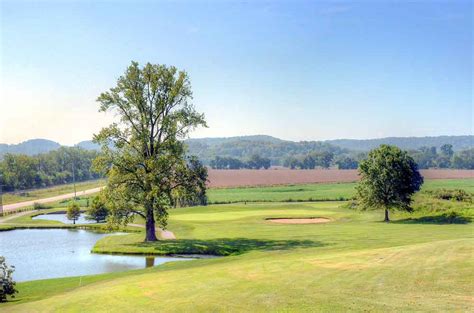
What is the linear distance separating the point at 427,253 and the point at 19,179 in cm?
14667

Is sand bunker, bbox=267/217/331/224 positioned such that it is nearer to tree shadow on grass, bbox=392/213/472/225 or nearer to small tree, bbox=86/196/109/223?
tree shadow on grass, bbox=392/213/472/225

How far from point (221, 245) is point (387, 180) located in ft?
91.8

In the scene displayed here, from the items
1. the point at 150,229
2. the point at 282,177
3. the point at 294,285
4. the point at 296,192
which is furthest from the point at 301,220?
the point at 282,177

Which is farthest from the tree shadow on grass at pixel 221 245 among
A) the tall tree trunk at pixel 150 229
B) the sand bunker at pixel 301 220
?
the sand bunker at pixel 301 220

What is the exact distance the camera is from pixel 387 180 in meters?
61.0

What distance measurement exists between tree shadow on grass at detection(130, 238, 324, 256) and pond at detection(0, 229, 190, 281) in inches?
93.3

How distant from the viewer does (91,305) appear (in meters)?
20.7

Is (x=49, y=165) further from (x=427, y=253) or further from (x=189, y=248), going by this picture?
(x=427, y=253)

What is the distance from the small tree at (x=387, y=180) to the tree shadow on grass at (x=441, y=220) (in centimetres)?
316

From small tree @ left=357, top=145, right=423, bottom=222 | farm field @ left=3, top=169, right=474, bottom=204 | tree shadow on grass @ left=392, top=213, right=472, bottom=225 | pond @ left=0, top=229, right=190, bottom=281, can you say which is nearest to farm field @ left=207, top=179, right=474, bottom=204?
farm field @ left=3, top=169, right=474, bottom=204

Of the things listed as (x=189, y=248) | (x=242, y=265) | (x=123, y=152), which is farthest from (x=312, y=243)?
(x=123, y=152)

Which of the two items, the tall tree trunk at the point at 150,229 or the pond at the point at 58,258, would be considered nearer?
the pond at the point at 58,258

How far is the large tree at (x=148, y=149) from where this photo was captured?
4491 cm

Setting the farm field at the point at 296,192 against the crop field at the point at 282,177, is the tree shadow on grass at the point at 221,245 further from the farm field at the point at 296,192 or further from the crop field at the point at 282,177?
the crop field at the point at 282,177
